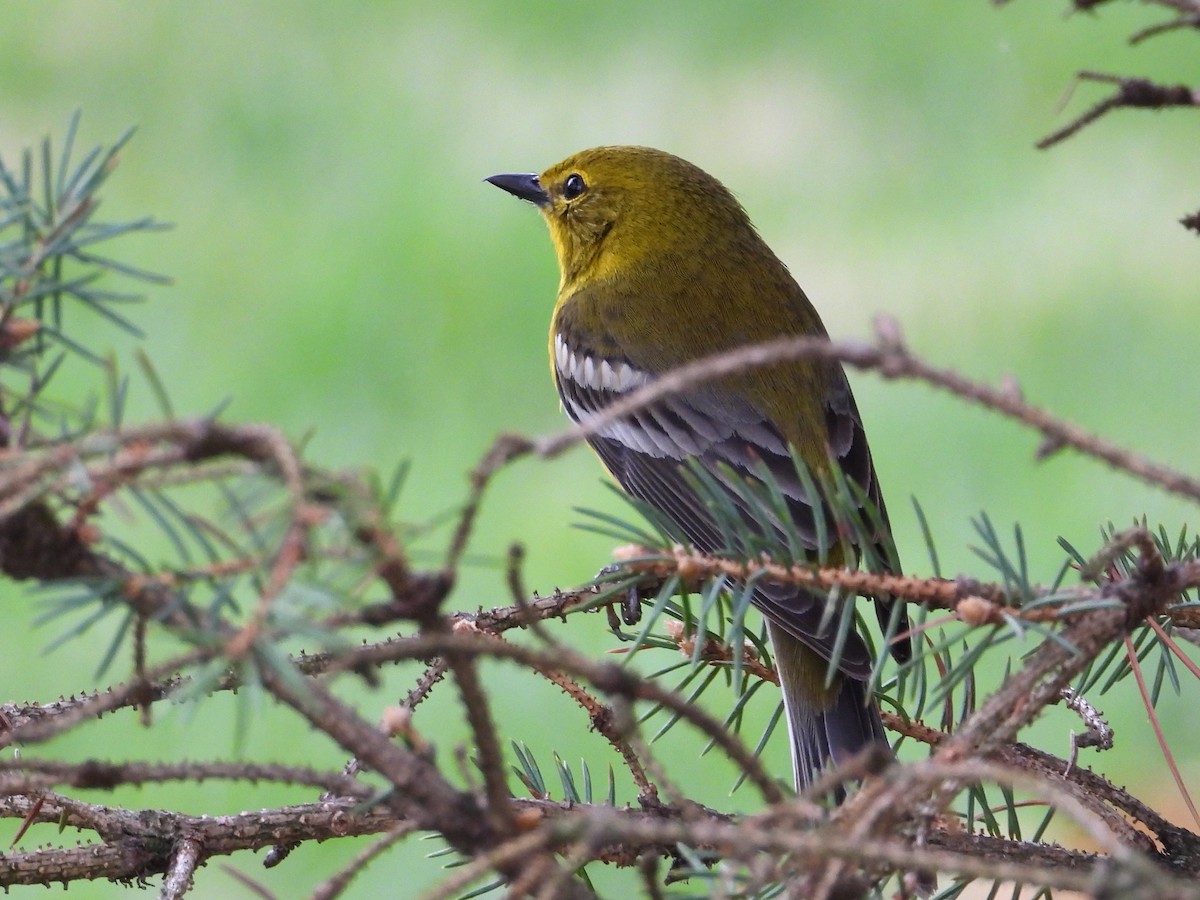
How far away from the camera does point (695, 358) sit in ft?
11.3

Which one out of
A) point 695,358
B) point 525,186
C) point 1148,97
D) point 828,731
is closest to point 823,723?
point 828,731

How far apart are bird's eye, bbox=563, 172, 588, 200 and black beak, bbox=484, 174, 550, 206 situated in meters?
0.07

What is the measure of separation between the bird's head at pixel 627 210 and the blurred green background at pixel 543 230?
1.47m

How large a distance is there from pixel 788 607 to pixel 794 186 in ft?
17.6

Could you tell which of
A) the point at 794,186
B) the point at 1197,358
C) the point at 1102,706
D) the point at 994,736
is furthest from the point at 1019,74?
the point at 994,736

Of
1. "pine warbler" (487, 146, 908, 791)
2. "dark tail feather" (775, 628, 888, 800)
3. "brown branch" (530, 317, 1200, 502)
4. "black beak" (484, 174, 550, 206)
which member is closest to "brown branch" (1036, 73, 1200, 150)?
"brown branch" (530, 317, 1200, 502)

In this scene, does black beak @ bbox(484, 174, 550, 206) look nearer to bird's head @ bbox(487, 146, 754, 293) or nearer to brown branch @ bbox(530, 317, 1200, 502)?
bird's head @ bbox(487, 146, 754, 293)

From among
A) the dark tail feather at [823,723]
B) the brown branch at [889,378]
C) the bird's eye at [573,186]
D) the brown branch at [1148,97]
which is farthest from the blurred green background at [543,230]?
the brown branch at [889,378]

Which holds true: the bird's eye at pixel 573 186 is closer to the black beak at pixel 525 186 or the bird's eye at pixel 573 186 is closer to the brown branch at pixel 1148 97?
the black beak at pixel 525 186

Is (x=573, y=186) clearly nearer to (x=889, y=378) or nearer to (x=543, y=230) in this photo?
(x=543, y=230)

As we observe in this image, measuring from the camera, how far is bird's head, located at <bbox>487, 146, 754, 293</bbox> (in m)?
3.96

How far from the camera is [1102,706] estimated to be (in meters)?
4.86

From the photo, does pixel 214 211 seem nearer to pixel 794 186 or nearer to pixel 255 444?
pixel 794 186

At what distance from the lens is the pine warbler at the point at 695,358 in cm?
260
